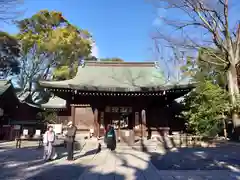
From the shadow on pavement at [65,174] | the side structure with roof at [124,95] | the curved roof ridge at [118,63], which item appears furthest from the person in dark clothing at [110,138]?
the curved roof ridge at [118,63]

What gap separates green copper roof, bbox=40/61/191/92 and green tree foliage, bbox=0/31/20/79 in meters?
15.2

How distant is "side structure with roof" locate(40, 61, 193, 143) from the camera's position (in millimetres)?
10961

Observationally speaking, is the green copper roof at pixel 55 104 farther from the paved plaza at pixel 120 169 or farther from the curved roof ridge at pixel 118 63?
the paved plaza at pixel 120 169

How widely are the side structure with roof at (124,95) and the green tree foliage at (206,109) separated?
1.89m

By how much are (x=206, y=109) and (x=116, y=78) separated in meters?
6.71

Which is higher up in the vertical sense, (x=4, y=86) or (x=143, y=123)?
(x=4, y=86)

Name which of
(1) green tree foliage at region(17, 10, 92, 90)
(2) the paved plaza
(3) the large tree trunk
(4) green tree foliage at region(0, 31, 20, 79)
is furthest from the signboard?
(4) green tree foliage at region(0, 31, 20, 79)

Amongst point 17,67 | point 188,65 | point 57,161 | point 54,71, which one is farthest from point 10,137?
point 188,65

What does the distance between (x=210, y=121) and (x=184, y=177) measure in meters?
9.16

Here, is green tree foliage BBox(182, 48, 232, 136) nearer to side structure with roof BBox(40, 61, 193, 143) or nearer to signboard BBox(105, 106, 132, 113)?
side structure with roof BBox(40, 61, 193, 143)

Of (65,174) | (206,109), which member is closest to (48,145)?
(65,174)

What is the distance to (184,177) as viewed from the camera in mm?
5359

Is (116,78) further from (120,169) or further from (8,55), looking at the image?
(8,55)

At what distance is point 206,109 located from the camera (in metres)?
13.2
